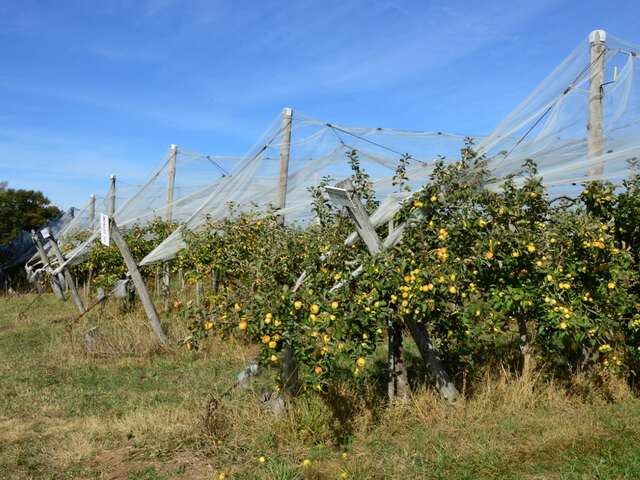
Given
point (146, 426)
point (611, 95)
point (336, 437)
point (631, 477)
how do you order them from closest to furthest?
point (631, 477)
point (336, 437)
point (146, 426)
point (611, 95)

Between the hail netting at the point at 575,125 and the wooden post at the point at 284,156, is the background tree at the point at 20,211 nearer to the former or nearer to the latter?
the wooden post at the point at 284,156

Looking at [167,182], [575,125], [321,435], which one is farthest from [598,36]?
→ [167,182]

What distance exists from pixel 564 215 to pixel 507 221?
13.9 inches

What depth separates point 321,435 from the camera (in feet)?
12.0

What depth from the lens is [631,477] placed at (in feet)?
9.63

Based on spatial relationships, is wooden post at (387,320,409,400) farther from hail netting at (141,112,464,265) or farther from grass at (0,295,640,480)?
hail netting at (141,112,464,265)

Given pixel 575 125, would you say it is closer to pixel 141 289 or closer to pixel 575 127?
pixel 575 127

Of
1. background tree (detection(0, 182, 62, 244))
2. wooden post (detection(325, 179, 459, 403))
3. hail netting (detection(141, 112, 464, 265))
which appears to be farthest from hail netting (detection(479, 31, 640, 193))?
background tree (detection(0, 182, 62, 244))

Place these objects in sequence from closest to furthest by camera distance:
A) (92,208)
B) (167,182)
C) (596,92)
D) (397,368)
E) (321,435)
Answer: (321,435) < (397,368) < (596,92) < (167,182) < (92,208)

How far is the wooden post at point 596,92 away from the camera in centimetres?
426

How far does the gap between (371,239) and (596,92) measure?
7.23 ft

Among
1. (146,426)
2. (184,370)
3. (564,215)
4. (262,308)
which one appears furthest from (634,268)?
(184,370)

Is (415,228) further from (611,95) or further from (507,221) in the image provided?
(611,95)

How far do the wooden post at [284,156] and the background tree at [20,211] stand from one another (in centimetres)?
1246
